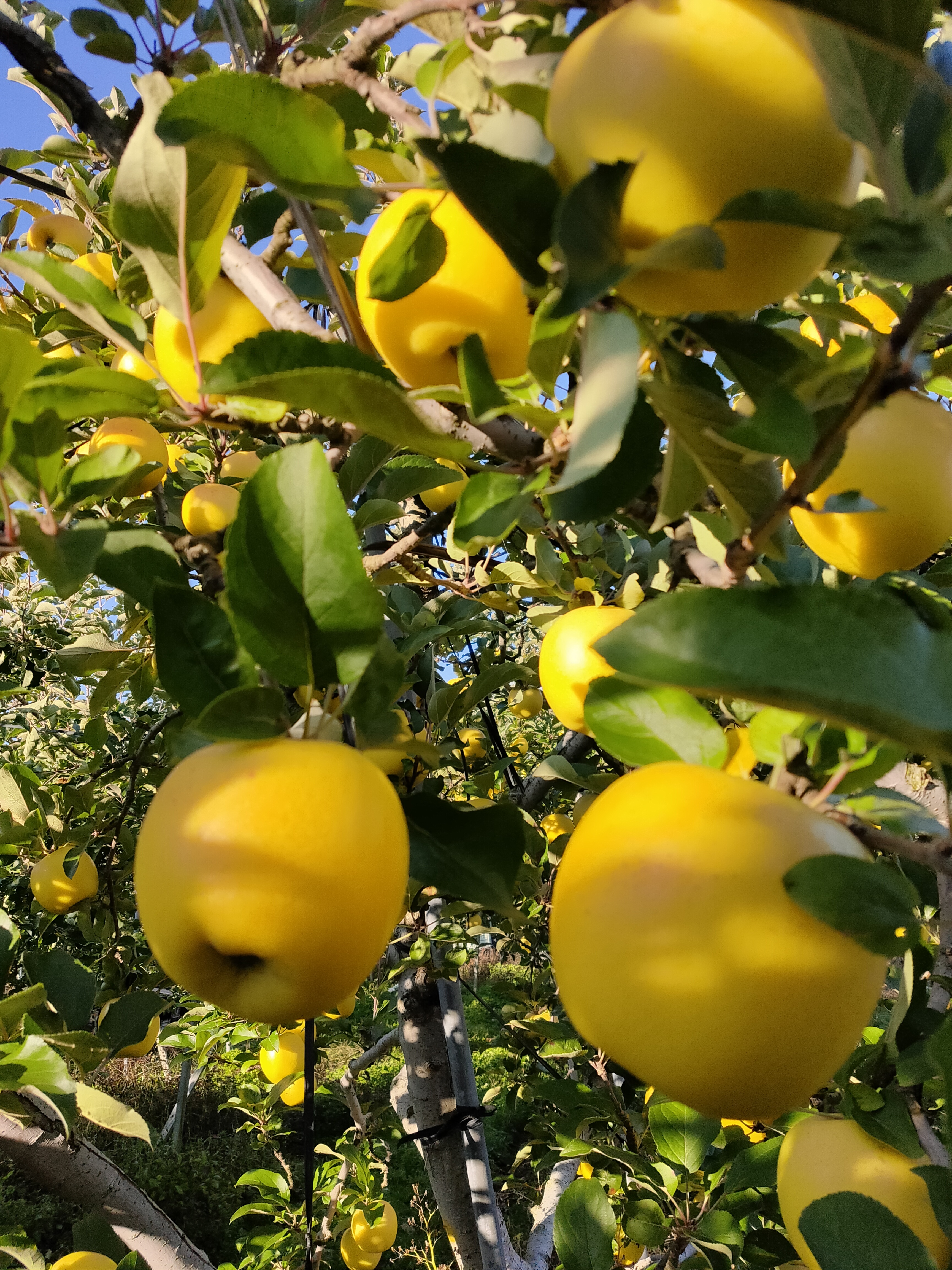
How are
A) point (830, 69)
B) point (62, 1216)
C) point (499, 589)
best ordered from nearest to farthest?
point (830, 69)
point (499, 589)
point (62, 1216)

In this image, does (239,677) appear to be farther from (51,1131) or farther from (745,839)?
Result: (51,1131)

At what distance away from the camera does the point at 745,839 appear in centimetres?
43

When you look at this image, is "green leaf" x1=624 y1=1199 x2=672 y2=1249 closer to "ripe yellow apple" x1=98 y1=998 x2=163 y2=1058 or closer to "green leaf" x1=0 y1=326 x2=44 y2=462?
"ripe yellow apple" x1=98 y1=998 x2=163 y2=1058

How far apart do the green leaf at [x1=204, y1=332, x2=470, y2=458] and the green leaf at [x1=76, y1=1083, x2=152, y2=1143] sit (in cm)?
105

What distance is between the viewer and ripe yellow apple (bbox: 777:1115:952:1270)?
0.72 meters

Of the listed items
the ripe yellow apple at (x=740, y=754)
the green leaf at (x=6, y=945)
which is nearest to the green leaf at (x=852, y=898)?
the ripe yellow apple at (x=740, y=754)

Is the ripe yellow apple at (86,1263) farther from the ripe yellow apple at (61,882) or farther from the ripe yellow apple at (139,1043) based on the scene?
the ripe yellow apple at (61,882)

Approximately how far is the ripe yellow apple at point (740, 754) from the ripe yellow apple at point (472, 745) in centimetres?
145

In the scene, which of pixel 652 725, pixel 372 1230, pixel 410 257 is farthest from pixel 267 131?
pixel 372 1230

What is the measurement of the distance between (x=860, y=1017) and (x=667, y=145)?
468 millimetres

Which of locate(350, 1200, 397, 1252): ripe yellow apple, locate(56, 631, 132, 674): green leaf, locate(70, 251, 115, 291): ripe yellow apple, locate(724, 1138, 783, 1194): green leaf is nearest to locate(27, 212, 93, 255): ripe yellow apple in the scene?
locate(70, 251, 115, 291): ripe yellow apple

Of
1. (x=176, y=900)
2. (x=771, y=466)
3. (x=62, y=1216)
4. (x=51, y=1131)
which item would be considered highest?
(x=771, y=466)

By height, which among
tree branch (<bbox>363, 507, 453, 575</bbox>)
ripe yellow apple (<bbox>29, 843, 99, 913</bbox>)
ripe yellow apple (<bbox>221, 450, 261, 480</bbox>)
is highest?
ripe yellow apple (<bbox>221, 450, 261, 480</bbox>)

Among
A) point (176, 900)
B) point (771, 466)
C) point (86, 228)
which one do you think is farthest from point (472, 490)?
point (86, 228)
